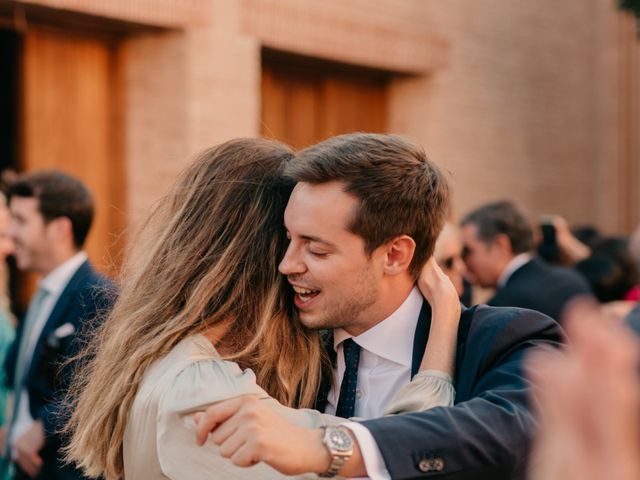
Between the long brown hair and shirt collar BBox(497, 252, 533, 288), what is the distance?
157 inches

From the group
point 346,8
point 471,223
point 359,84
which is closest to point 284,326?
point 471,223

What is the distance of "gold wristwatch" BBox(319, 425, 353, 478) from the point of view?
1.94m

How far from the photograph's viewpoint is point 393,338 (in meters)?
2.65

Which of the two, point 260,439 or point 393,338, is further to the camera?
point 393,338

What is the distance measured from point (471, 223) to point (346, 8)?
3.19 meters

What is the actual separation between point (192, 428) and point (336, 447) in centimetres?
49

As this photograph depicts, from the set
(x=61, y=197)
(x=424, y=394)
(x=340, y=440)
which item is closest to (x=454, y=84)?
(x=61, y=197)

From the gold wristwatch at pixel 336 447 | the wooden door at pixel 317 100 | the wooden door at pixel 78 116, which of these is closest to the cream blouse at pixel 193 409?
the gold wristwatch at pixel 336 447

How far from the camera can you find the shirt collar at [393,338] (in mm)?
2639

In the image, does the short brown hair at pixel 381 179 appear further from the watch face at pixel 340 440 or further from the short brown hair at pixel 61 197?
the short brown hair at pixel 61 197

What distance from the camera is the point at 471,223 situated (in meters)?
6.78

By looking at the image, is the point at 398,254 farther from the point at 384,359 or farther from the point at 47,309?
the point at 47,309

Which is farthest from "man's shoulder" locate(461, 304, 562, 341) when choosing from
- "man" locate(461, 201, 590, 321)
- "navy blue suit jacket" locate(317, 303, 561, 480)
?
"man" locate(461, 201, 590, 321)

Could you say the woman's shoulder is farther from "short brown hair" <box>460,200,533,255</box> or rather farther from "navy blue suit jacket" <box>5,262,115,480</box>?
"short brown hair" <box>460,200,533,255</box>
